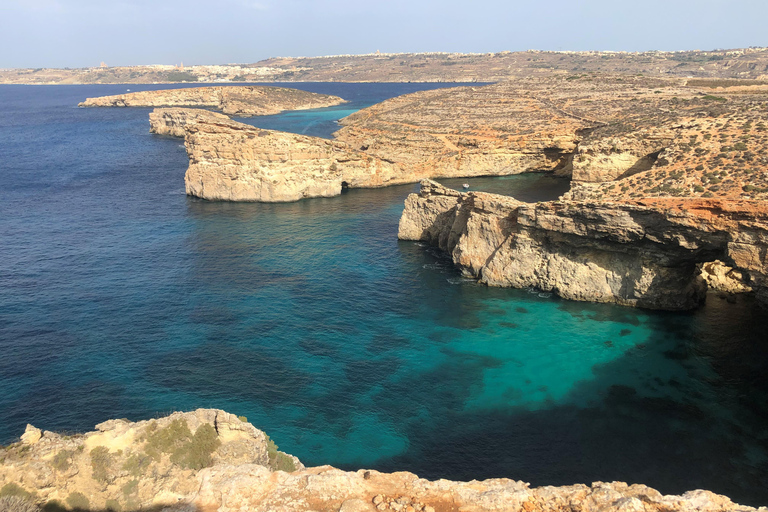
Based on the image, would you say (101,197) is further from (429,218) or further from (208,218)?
(429,218)

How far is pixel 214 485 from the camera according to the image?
1533 centimetres

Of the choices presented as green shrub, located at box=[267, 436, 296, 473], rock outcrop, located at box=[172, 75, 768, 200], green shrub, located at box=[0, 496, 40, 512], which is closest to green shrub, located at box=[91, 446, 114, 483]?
green shrub, located at box=[0, 496, 40, 512]

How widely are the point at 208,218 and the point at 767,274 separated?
55873 mm

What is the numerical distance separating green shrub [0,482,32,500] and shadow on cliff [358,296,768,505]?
563 inches

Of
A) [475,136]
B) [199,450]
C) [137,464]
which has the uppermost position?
[475,136]

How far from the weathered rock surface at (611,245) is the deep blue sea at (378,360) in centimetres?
163

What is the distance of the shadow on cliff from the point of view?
78.6 feet

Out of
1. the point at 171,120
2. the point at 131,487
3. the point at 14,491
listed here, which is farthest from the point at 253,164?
the point at 171,120

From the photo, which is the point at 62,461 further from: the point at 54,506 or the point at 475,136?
the point at 475,136

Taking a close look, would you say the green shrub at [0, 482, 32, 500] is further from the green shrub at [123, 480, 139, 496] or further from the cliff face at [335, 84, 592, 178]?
the cliff face at [335, 84, 592, 178]

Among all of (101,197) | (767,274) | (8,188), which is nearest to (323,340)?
(767,274)

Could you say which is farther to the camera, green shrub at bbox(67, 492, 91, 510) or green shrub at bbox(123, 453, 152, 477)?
green shrub at bbox(123, 453, 152, 477)

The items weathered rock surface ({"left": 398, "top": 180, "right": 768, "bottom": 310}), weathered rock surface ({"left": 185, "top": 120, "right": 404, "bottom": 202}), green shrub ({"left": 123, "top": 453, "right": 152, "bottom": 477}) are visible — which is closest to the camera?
green shrub ({"left": 123, "top": 453, "right": 152, "bottom": 477})

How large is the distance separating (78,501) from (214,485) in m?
4.16
